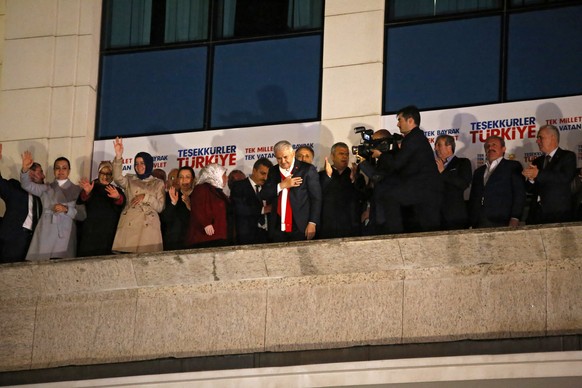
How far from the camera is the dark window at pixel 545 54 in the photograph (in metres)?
29.2

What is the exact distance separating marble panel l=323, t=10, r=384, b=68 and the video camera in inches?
151

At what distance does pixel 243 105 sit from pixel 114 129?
89.9 inches

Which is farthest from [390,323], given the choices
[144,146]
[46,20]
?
[46,20]

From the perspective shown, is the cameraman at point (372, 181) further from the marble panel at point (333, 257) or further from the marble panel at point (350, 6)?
the marble panel at point (350, 6)

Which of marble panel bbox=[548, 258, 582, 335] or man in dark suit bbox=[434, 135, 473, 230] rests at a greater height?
man in dark suit bbox=[434, 135, 473, 230]

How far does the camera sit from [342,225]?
1067 inches

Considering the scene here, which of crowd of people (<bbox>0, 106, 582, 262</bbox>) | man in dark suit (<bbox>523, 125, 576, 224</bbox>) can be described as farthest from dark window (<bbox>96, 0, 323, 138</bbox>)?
man in dark suit (<bbox>523, 125, 576, 224</bbox>)

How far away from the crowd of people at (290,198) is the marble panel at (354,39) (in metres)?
1.89

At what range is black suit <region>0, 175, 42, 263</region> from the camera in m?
29.1

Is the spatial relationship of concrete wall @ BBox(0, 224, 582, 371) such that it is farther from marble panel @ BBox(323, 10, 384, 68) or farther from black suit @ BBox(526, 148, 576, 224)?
marble panel @ BBox(323, 10, 384, 68)

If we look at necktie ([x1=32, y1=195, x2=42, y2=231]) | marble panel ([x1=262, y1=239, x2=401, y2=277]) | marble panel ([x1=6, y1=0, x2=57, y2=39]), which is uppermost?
marble panel ([x1=6, y1=0, x2=57, y2=39])

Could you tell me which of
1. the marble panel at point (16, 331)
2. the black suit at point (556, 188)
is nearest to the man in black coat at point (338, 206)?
the black suit at point (556, 188)

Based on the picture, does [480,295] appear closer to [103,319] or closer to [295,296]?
[295,296]

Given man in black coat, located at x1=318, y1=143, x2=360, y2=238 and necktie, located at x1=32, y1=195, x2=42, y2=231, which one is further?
necktie, located at x1=32, y1=195, x2=42, y2=231
